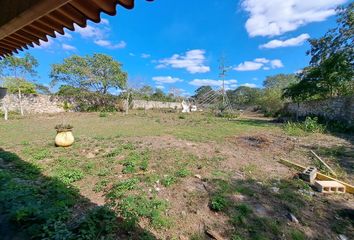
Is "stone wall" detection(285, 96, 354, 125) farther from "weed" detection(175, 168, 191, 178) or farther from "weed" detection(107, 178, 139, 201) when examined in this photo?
"weed" detection(107, 178, 139, 201)

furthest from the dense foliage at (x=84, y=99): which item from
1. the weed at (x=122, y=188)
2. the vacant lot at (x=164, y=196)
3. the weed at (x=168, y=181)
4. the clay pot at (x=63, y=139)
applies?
the weed at (x=168, y=181)

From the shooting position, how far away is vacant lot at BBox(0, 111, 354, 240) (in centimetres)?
242

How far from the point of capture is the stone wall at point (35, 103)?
1570 centimetres

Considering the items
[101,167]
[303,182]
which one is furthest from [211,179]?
[101,167]

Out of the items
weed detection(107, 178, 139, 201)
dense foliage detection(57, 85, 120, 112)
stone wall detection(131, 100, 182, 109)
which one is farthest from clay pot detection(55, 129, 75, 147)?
stone wall detection(131, 100, 182, 109)

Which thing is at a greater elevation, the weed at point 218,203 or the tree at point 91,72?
the tree at point 91,72

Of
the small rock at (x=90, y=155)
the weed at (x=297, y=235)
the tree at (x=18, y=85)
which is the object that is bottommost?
the weed at (x=297, y=235)

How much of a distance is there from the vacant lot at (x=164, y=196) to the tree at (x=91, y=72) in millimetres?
15630

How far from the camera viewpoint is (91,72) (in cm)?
2017

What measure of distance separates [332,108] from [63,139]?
42.4ft

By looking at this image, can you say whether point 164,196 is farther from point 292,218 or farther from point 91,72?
point 91,72

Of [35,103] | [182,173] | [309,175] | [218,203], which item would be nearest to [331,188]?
[309,175]

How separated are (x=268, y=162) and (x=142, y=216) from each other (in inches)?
139

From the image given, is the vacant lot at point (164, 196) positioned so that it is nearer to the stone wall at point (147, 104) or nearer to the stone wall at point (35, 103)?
the stone wall at point (35, 103)
